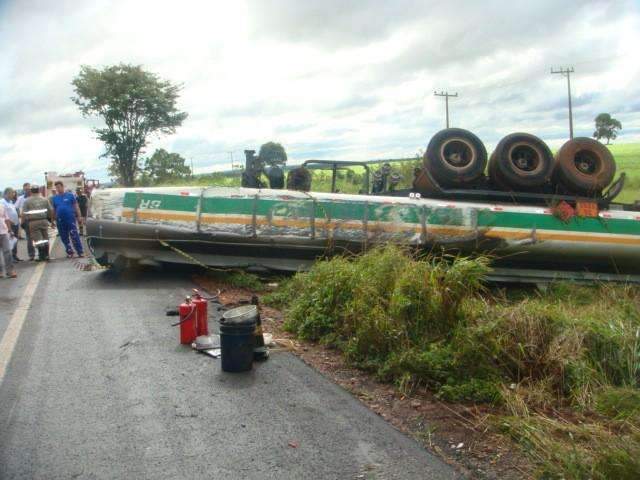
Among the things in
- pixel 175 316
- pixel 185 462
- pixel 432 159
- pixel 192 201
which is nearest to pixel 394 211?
pixel 432 159

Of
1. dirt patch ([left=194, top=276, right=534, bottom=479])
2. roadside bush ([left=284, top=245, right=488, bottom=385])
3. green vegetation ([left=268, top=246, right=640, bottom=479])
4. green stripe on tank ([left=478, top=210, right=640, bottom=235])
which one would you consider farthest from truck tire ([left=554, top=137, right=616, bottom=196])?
dirt patch ([left=194, top=276, right=534, bottom=479])

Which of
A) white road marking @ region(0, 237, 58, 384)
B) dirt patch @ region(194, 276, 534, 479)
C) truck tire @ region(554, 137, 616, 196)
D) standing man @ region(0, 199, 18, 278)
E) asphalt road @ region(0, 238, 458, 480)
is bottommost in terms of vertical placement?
dirt patch @ region(194, 276, 534, 479)

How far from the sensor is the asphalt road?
418cm

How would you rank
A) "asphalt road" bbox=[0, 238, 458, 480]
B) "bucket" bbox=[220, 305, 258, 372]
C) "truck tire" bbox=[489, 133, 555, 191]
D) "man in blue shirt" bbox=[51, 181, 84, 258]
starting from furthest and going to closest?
"man in blue shirt" bbox=[51, 181, 84, 258]
"truck tire" bbox=[489, 133, 555, 191]
"bucket" bbox=[220, 305, 258, 372]
"asphalt road" bbox=[0, 238, 458, 480]

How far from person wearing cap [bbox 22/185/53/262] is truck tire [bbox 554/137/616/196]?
10624 millimetres

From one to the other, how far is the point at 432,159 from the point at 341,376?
6.52m

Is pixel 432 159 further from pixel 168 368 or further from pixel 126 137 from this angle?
pixel 126 137

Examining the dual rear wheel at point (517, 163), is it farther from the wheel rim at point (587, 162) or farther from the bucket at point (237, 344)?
the bucket at point (237, 344)

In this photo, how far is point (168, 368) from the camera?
20.3 ft

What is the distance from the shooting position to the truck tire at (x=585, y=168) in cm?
1187

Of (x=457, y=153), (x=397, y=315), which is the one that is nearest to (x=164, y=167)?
(x=457, y=153)

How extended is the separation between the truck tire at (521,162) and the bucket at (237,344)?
7132 millimetres

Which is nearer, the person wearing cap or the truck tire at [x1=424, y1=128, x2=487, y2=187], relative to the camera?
the truck tire at [x1=424, y1=128, x2=487, y2=187]

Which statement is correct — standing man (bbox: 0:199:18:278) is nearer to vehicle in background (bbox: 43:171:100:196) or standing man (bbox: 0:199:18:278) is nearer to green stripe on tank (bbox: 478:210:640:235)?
green stripe on tank (bbox: 478:210:640:235)
